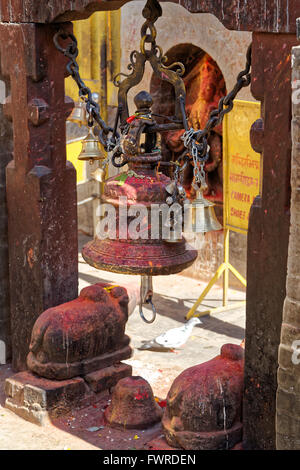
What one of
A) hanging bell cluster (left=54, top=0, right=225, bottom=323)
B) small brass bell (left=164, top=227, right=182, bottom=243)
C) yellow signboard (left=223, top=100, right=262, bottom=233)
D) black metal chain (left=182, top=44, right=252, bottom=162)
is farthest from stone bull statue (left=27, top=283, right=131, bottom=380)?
yellow signboard (left=223, top=100, right=262, bottom=233)

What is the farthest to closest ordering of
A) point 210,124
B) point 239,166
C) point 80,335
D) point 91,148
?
point 239,166 < point 80,335 < point 91,148 < point 210,124

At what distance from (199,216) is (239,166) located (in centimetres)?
404

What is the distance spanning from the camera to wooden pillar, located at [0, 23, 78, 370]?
18.6 ft

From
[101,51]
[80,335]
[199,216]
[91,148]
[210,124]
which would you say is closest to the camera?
[199,216]

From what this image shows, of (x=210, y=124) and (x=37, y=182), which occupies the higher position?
(x=210, y=124)

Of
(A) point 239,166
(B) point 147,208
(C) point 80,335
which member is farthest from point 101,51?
(B) point 147,208

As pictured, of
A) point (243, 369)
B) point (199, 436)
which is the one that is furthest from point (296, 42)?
point (199, 436)

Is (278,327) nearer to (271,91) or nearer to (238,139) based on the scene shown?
(271,91)

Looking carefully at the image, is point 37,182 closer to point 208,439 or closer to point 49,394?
point 49,394

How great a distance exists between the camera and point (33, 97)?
18.7ft

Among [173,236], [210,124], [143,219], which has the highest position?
[210,124]

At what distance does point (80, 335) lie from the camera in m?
5.69

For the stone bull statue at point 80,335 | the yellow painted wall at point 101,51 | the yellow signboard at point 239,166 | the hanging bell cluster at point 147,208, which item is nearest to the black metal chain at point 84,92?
the hanging bell cluster at point 147,208
